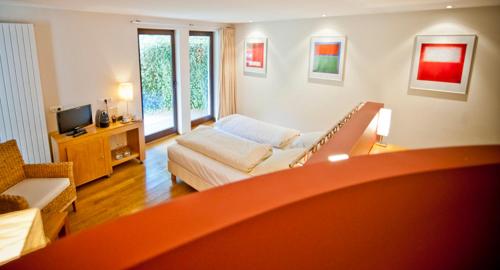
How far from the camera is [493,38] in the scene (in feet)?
11.1

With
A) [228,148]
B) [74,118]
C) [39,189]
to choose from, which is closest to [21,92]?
[74,118]

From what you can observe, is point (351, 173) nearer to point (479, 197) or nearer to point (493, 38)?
point (479, 197)

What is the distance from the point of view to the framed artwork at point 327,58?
469 cm

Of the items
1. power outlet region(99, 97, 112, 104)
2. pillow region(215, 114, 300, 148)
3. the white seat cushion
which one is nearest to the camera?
the white seat cushion

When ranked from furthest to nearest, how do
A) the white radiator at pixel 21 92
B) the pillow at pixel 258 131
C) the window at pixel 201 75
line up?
the window at pixel 201 75 → the pillow at pixel 258 131 → the white radiator at pixel 21 92

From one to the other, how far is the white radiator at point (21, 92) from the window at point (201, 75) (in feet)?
9.59

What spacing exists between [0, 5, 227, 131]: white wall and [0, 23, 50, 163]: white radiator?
0.18 m

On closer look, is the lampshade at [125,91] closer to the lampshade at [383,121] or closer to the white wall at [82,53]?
the white wall at [82,53]

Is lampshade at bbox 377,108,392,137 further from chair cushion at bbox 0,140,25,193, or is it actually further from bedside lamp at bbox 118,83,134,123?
chair cushion at bbox 0,140,25,193

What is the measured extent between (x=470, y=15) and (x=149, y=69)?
470 centimetres

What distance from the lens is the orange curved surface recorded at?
0.58 metres

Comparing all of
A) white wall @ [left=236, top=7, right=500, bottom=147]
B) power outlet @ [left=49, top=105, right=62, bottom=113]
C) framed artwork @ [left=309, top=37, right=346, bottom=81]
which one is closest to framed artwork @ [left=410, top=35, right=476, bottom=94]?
white wall @ [left=236, top=7, right=500, bottom=147]

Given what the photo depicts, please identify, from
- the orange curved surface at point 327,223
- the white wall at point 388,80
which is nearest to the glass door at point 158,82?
the white wall at point 388,80

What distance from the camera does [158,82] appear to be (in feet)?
17.9
